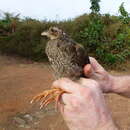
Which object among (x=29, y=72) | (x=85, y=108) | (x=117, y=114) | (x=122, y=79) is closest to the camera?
(x=85, y=108)

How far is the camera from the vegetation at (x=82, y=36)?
9.02 m

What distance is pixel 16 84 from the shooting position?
6828 mm

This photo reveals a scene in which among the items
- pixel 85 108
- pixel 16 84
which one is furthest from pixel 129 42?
pixel 85 108

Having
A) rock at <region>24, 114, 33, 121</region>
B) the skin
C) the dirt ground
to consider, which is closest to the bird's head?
the skin

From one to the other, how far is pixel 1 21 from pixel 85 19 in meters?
2.21

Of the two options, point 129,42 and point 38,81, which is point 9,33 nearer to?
point 38,81

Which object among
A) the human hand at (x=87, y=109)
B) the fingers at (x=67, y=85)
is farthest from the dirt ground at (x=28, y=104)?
the human hand at (x=87, y=109)

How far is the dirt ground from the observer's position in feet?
16.2

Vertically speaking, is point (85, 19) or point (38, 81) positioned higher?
point (85, 19)

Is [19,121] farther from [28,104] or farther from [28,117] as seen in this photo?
[28,104]

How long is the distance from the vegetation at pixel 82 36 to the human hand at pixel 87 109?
705 centimetres

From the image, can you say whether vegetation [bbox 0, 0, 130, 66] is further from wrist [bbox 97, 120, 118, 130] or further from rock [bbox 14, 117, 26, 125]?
wrist [bbox 97, 120, 118, 130]

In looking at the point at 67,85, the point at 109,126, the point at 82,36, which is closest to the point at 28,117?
the point at 67,85

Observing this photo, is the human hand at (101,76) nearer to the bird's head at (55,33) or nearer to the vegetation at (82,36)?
the bird's head at (55,33)
